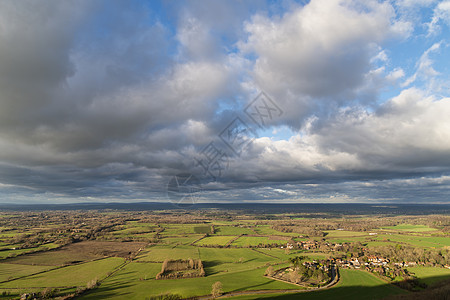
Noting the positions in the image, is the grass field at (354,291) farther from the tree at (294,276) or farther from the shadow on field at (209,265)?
the shadow on field at (209,265)

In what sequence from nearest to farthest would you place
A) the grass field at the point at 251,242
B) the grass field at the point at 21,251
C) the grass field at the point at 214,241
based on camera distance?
the grass field at the point at 21,251, the grass field at the point at 251,242, the grass field at the point at 214,241

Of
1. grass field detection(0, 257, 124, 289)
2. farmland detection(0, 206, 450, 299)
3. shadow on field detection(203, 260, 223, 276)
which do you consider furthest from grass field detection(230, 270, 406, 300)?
grass field detection(0, 257, 124, 289)

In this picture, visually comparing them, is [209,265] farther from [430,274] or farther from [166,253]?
[430,274]

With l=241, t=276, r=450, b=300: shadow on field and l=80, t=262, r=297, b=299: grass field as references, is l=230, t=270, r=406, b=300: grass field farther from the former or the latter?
l=80, t=262, r=297, b=299: grass field

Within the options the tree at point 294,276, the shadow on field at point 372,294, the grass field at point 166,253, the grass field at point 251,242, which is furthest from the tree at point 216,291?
the grass field at point 251,242

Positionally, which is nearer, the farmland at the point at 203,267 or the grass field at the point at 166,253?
the farmland at the point at 203,267

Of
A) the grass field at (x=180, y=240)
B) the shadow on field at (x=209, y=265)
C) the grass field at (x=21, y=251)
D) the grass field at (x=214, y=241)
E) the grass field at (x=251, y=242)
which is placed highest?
the grass field at (x=21, y=251)

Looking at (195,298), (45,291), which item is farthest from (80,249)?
(195,298)

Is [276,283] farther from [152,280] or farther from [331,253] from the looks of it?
[331,253]

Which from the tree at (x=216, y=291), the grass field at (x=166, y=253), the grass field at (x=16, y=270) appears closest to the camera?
the tree at (x=216, y=291)
